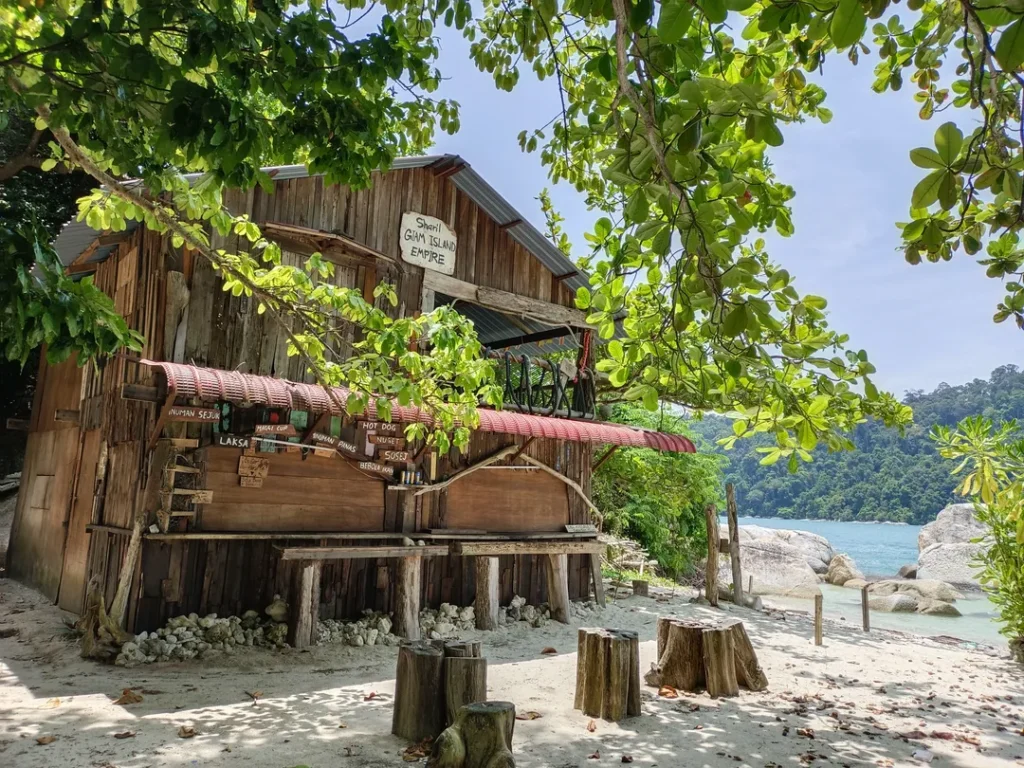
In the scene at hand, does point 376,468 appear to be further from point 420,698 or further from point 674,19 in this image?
point 674,19

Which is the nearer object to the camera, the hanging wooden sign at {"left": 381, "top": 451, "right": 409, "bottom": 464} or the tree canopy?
the tree canopy

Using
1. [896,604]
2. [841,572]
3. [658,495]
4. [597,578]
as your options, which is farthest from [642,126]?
[841,572]

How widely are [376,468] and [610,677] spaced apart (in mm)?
4327

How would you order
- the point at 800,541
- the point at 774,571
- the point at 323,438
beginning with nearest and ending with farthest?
the point at 323,438 → the point at 774,571 → the point at 800,541

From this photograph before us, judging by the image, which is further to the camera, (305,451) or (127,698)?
(305,451)

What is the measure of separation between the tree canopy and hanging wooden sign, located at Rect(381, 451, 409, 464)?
4228 mm

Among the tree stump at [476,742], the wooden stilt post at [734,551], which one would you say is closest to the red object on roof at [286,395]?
the tree stump at [476,742]

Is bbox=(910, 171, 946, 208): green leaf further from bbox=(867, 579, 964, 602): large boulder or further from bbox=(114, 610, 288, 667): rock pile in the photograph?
bbox=(867, 579, 964, 602): large boulder

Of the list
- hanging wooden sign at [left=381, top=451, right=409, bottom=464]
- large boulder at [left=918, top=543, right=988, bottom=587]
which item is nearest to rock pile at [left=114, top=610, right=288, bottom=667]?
A: hanging wooden sign at [left=381, top=451, right=409, bottom=464]

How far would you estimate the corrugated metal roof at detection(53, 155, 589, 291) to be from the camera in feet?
28.3

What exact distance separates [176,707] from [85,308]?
12.5 ft

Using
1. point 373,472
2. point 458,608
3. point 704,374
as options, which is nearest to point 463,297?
point 373,472

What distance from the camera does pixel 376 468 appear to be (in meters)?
9.18

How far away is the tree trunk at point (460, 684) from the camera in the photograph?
5238 millimetres
